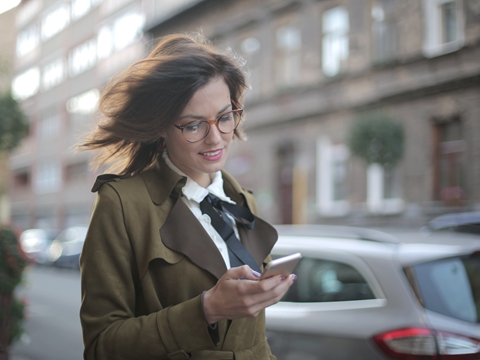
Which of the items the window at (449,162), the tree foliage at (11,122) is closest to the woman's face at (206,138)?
the tree foliage at (11,122)

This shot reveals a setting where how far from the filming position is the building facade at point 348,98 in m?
14.9

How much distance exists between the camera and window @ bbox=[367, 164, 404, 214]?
16.1 meters

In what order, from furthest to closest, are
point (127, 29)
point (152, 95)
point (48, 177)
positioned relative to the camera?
point (48, 177) → point (127, 29) → point (152, 95)

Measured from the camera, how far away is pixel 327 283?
4.01 metres

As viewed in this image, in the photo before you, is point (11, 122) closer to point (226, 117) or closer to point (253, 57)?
point (226, 117)

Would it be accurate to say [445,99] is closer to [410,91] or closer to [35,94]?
[410,91]

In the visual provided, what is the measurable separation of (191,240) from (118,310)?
311 mm

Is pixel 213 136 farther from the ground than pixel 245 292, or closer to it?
farther from the ground

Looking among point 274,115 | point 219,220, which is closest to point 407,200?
point 274,115

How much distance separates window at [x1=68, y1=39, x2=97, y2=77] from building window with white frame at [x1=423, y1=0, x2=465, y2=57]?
2520cm

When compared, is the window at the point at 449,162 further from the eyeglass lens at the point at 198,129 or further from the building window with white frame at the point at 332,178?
the eyeglass lens at the point at 198,129

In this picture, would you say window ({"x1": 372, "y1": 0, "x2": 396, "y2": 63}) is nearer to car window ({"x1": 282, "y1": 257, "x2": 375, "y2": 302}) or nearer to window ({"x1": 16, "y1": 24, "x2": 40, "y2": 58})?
car window ({"x1": 282, "y1": 257, "x2": 375, "y2": 302})

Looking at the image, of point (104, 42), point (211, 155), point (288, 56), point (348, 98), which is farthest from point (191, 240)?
point (104, 42)

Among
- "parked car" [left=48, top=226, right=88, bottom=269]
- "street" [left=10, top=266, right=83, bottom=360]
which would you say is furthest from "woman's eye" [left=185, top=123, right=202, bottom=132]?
"parked car" [left=48, top=226, right=88, bottom=269]
